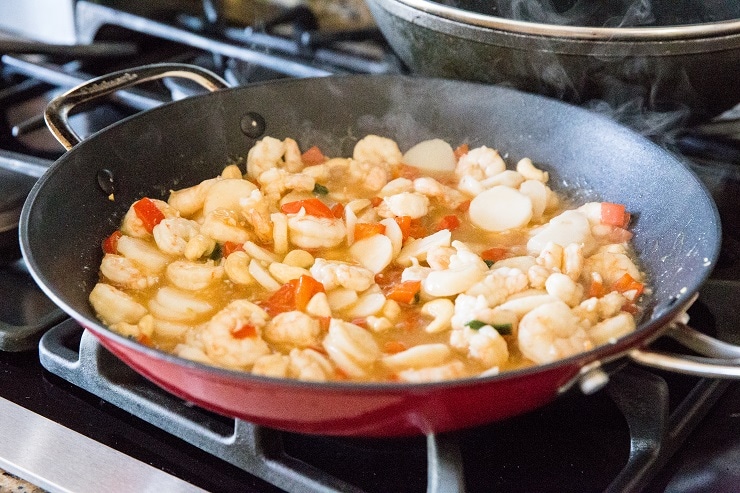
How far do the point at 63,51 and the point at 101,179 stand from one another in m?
0.66

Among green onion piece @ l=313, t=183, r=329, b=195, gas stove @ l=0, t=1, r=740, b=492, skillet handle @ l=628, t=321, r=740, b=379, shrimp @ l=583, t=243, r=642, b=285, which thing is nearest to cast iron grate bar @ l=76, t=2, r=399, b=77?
green onion piece @ l=313, t=183, r=329, b=195

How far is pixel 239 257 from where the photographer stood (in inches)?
51.1

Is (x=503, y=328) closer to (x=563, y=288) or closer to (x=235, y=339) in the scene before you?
(x=563, y=288)

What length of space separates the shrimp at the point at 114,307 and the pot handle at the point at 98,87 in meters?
0.28

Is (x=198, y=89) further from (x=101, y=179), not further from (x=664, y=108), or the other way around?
(x=664, y=108)

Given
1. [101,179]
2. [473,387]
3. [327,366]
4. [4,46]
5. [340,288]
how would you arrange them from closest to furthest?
[473,387] → [327,366] → [340,288] → [101,179] → [4,46]

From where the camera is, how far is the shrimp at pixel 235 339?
106 centimetres

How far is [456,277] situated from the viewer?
1.23m

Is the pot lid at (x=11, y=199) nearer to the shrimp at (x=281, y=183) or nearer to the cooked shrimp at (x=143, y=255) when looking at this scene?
the cooked shrimp at (x=143, y=255)

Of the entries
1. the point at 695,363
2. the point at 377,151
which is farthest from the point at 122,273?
the point at 695,363

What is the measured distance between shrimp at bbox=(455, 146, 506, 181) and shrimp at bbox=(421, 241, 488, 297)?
1.11 feet

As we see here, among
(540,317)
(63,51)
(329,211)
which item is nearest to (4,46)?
(63,51)

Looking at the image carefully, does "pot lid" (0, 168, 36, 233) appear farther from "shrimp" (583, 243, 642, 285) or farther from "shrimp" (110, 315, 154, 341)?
"shrimp" (583, 243, 642, 285)

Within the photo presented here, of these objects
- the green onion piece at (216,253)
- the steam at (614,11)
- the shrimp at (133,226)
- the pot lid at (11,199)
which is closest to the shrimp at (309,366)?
the green onion piece at (216,253)
